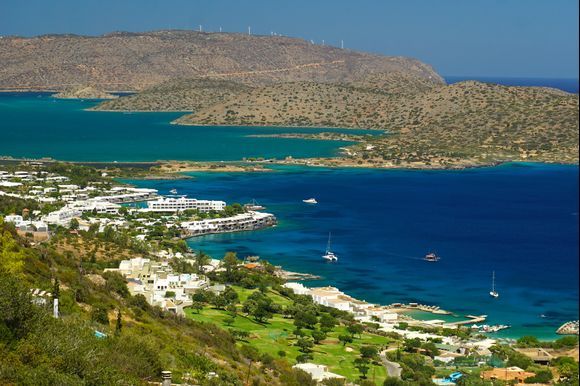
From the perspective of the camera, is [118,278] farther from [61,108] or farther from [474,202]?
[61,108]

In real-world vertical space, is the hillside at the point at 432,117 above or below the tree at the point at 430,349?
above

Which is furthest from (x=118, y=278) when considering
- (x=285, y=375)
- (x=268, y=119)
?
(x=268, y=119)

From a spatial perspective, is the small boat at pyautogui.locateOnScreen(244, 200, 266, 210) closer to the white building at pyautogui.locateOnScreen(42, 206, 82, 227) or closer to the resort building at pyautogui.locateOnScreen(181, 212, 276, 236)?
the resort building at pyautogui.locateOnScreen(181, 212, 276, 236)

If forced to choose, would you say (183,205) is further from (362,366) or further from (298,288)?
(362,366)

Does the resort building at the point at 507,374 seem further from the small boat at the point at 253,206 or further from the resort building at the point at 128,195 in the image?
the resort building at the point at 128,195

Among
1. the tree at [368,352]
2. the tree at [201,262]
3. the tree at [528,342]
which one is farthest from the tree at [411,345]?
the tree at [201,262]

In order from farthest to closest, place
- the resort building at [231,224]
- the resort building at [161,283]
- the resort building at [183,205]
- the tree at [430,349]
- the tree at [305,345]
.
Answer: the resort building at [183,205]
the resort building at [231,224]
the resort building at [161,283]
the tree at [430,349]
the tree at [305,345]

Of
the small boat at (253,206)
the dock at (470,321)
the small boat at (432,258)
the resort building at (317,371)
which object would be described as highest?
the small boat at (253,206)
